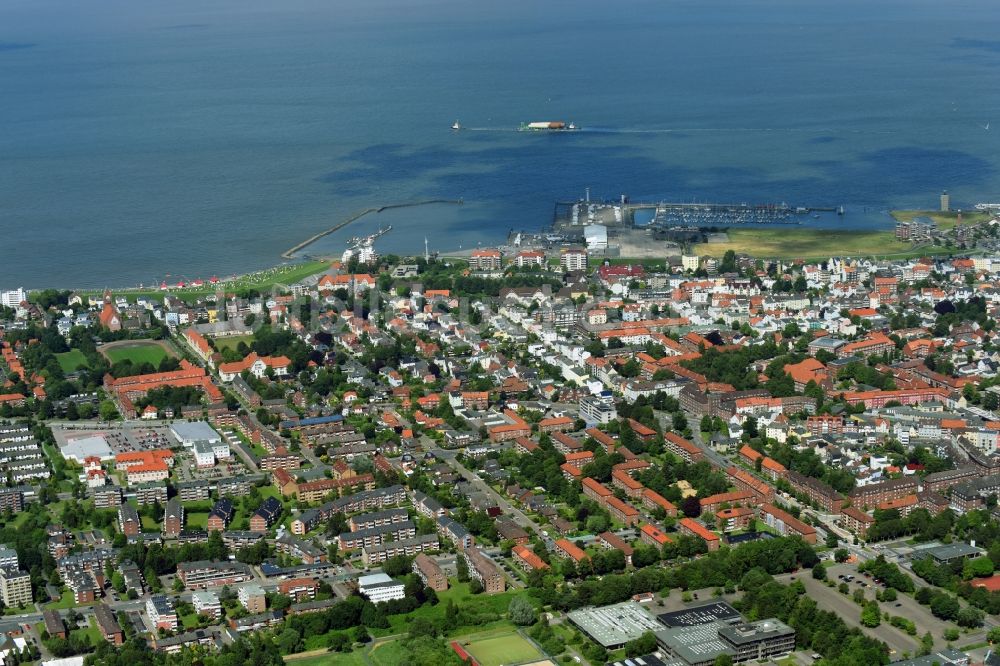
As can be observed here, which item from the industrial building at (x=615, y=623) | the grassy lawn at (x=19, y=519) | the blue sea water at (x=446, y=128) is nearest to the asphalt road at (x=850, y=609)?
the industrial building at (x=615, y=623)

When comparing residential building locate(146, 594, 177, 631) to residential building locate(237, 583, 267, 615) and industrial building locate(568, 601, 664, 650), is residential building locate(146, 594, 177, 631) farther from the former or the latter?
industrial building locate(568, 601, 664, 650)

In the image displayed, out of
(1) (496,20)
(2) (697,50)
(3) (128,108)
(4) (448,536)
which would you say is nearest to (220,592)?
(4) (448,536)

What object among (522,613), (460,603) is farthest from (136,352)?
(522,613)

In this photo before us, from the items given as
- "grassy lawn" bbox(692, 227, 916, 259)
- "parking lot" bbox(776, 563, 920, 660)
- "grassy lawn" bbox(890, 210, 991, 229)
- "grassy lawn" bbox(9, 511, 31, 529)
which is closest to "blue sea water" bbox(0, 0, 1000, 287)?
"grassy lawn" bbox(890, 210, 991, 229)

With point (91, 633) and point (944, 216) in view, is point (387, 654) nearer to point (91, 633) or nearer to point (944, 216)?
point (91, 633)

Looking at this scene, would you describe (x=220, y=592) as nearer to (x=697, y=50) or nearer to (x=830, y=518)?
(x=830, y=518)

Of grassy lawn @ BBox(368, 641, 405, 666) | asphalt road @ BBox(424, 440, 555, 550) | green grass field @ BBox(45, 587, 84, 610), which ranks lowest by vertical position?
grassy lawn @ BBox(368, 641, 405, 666)
